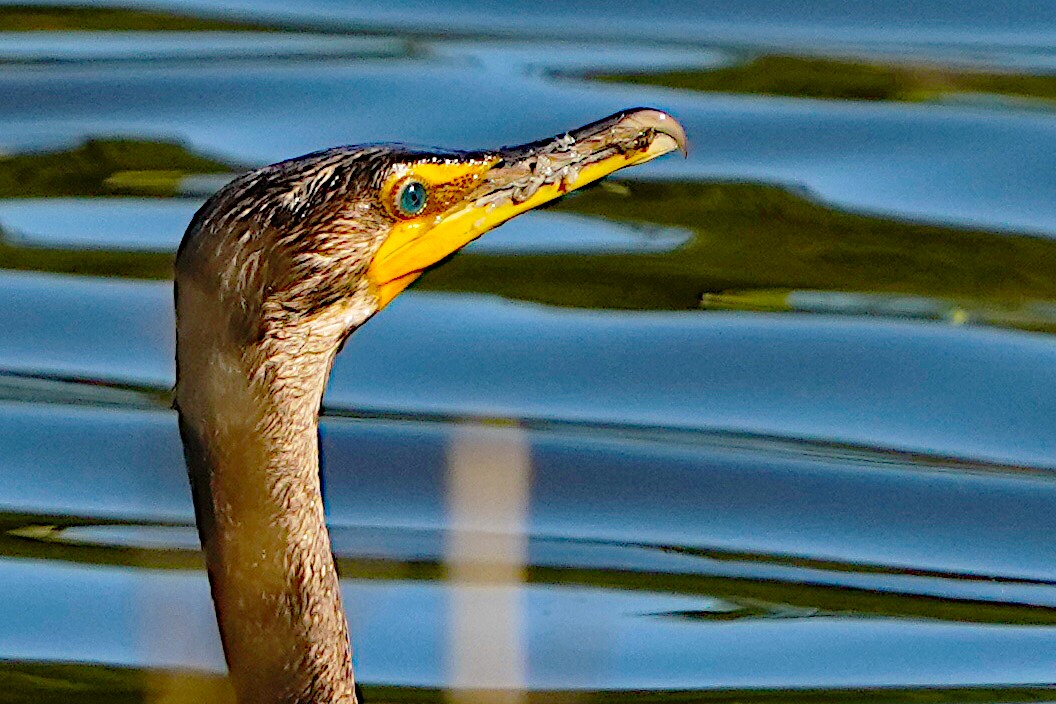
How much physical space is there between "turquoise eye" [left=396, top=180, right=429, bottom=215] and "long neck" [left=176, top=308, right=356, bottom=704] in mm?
311

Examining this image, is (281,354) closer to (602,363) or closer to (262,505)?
(262,505)

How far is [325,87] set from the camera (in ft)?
28.7

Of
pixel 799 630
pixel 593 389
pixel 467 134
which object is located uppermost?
pixel 467 134

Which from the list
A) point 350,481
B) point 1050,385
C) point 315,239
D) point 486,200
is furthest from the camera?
point 1050,385

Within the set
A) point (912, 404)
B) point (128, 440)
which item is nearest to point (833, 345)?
point (912, 404)

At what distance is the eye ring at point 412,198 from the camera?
4.80 metres

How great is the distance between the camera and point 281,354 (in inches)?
180

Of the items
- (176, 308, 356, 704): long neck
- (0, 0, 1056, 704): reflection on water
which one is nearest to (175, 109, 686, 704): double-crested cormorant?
(176, 308, 356, 704): long neck

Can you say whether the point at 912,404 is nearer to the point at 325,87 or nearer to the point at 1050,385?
the point at 1050,385

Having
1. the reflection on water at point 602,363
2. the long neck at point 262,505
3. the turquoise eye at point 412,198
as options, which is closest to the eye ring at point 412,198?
the turquoise eye at point 412,198

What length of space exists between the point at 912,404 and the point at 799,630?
1286 mm

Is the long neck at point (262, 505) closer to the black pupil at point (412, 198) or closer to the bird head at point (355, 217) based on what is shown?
the bird head at point (355, 217)

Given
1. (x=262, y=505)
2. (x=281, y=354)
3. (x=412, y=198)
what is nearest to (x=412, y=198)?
(x=412, y=198)

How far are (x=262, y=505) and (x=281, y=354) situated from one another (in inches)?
10.3
